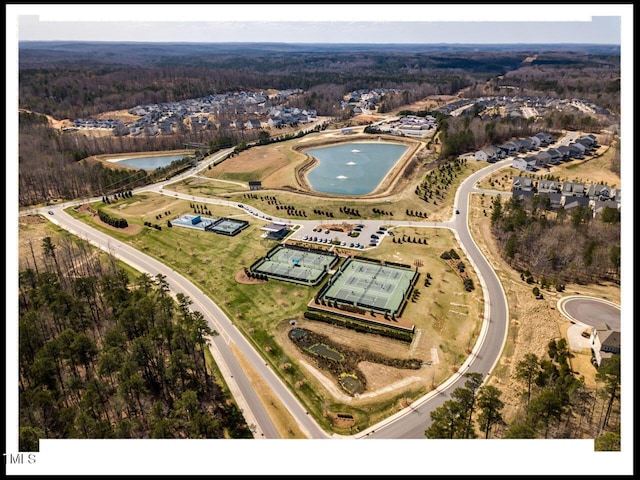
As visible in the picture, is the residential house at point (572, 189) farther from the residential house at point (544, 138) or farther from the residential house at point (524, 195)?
the residential house at point (544, 138)

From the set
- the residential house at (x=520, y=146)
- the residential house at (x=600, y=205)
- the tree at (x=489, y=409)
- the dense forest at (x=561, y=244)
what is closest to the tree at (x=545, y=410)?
the tree at (x=489, y=409)

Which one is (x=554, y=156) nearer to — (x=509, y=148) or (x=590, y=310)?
(x=509, y=148)

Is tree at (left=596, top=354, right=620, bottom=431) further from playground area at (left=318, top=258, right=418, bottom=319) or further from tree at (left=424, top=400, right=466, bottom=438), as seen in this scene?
playground area at (left=318, top=258, right=418, bottom=319)

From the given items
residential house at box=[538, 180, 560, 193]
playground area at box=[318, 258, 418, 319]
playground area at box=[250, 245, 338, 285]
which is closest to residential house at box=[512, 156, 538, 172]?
residential house at box=[538, 180, 560, 193]

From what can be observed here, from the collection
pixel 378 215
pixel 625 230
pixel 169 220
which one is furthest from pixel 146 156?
pixel 625 230

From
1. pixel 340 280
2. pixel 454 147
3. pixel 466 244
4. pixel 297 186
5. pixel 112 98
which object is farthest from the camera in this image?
pixel 112 98

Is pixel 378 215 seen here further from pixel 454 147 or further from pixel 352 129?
pixel 352 129

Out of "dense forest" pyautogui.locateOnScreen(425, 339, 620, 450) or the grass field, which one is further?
the grass field
